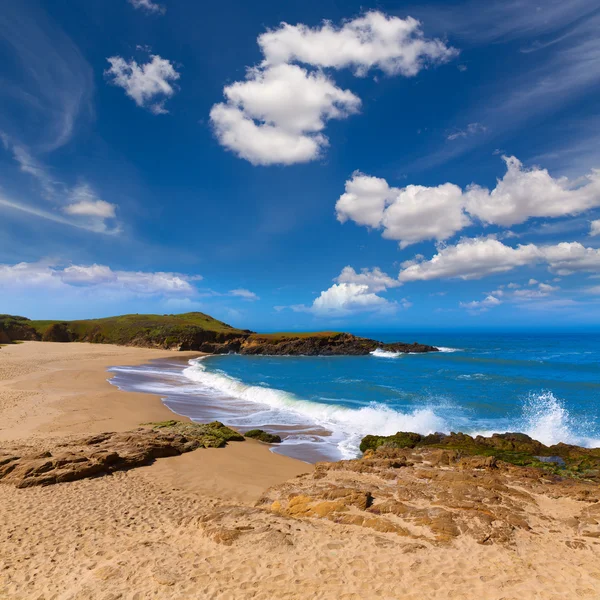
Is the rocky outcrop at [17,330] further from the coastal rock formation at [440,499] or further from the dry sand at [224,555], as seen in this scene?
the coastal rock formation at [440,499]

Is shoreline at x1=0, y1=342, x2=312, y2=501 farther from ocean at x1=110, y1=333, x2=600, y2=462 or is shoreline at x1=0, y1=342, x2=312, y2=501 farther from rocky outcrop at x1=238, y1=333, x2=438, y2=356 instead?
rocky outcrop at x1=238, y1=333, x2=438, y2=356

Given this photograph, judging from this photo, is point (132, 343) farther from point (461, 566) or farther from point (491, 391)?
point (461, 566)

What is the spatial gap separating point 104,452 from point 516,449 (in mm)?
18024

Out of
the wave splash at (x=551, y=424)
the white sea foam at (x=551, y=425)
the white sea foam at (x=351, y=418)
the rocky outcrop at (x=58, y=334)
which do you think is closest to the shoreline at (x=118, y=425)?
the white sea foam at (x=351, y=418)

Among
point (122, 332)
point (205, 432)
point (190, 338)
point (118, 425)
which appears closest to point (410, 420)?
point (205, 432)

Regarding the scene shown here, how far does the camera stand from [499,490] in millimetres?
11828

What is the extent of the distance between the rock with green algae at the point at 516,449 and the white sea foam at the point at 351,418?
2.40m

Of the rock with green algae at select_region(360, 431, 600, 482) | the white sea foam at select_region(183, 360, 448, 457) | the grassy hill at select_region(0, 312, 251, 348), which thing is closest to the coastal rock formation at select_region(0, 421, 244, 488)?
the white sea foam at select_region(183, 360, 448, 457)

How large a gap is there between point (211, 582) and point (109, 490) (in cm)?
614

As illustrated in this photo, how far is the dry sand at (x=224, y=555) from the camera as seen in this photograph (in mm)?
6930

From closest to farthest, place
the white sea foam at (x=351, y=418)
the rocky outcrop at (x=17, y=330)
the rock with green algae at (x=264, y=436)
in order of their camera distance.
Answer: the rock with green algae at (x=264, y=436), the white sea foam at (x=351, y=418), the rocky outcrop at (x=17, y=330)

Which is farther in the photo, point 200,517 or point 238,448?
point 238,448

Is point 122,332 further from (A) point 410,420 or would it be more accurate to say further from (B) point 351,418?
(A) point 410,420

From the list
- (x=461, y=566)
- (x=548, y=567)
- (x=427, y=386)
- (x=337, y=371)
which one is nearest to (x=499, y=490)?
(x=548, y=567)
